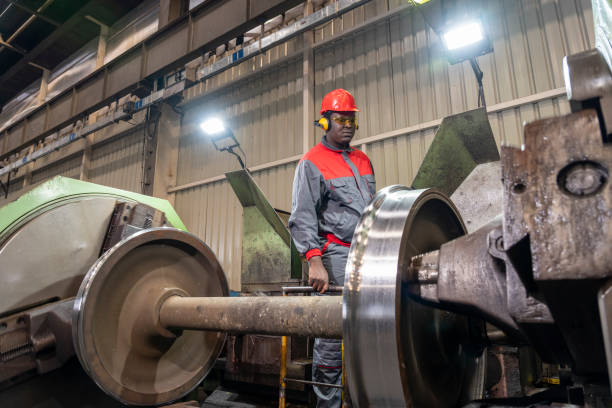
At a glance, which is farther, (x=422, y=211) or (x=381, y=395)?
(x=422, y=211)

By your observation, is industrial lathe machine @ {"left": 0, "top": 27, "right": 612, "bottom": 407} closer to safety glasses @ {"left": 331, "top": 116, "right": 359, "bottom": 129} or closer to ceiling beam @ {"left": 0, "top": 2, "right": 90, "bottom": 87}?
safety glasses @ {"left": 331, "top": 116, "right": 359, "bottom": 129}

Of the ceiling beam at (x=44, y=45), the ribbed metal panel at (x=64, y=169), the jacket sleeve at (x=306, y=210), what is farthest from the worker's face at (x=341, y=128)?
the ribbed metal panel at (x=64, y=169)

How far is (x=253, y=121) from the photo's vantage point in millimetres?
5172

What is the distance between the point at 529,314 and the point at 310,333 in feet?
1.78

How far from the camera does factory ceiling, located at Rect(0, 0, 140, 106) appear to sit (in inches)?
254

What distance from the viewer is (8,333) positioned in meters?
1.38

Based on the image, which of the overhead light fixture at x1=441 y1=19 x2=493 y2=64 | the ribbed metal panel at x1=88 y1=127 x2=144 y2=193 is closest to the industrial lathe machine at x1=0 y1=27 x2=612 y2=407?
the overhead light fixture at x1=441 y1=19 x2=493 y2=64

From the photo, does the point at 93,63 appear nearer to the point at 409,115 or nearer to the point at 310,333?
the point at 409,115

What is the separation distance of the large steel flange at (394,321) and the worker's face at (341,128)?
1.04 m

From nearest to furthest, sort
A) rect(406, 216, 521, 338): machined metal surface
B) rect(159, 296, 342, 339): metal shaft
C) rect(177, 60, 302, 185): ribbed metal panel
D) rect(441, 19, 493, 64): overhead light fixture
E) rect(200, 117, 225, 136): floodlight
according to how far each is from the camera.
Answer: rect(406, 216, 521, 338): machined metal surface
rect(159, 296, 342, 339): metal shaft
rect(441, 19, 493, 64): overhead light fixture
rect(200, 117, 225, 136): floodlight
rect(177, 60, 302, 185): ribbed metal panel

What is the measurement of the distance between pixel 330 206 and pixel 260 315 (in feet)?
2.51

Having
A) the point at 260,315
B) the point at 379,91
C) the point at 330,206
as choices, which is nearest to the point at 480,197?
the point at 330,206

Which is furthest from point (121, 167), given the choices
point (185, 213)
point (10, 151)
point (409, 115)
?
point (409, 115)

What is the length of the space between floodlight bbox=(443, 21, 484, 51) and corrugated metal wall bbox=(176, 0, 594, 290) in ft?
1.51
